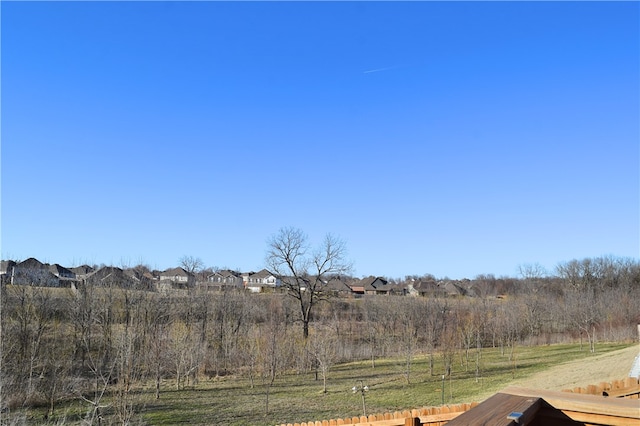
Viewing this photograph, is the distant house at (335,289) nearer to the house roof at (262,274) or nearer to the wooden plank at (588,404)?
the house roof at (262,274)

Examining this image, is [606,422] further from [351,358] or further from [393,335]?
[393,335]

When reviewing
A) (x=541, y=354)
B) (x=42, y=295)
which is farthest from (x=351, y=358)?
(x=42, y=295)

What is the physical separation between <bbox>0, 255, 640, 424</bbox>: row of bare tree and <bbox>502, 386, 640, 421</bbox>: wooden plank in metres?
9.75

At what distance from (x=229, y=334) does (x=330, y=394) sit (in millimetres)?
11275

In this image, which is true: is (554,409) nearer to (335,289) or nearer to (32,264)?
(32,264)

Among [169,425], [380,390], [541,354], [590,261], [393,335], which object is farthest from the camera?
[590,261]

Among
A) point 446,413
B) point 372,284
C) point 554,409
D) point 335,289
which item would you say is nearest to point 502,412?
point 554,409

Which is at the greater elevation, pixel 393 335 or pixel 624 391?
pixel 624 391

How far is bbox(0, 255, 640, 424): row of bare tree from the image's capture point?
17.8 meters

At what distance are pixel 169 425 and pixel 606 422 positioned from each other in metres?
15.0

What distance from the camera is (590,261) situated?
51.8m

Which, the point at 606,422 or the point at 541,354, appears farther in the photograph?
the point at 541,354

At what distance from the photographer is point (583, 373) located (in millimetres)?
16438

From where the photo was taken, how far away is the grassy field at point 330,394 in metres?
14.6
